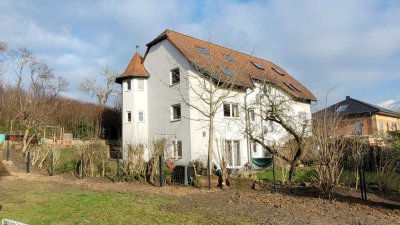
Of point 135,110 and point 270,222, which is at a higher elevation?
point 135,110

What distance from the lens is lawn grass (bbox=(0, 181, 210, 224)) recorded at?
26.1 ft

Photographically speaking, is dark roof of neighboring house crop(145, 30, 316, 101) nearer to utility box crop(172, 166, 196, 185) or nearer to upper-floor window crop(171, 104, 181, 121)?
upper-floor window crop(171, 104, 181, 121)

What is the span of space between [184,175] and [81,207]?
5562 mm

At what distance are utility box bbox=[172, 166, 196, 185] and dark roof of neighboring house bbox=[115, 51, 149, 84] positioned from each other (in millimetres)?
15281

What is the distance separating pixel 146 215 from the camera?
27.4 feet

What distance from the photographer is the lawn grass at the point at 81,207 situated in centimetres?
795

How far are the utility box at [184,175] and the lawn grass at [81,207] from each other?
10.4 ft

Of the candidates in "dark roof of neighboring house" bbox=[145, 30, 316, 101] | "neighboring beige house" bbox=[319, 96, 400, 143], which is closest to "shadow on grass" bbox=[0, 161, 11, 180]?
"dark roof of neighboring house" bbox=[145, 30, 316, 101]

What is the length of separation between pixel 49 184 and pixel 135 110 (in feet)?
47.1

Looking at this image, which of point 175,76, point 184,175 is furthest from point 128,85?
point 184,175

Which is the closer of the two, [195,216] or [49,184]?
[195,216]

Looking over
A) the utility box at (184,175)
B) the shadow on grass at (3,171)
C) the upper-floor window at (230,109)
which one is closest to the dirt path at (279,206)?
the utility box at (184,175)

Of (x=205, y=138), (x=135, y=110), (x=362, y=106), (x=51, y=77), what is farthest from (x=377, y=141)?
(x=51, y=77)

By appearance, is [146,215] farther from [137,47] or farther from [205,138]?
[137,47]
